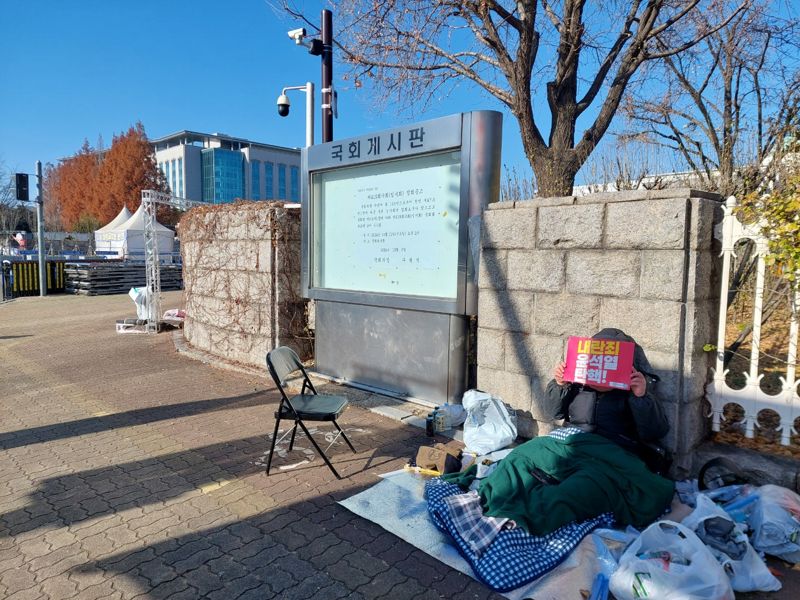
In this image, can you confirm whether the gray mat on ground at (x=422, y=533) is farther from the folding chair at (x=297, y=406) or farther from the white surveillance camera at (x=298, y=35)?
the white surveillance camera at (x=298, y=35)

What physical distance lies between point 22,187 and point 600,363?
63.8ft

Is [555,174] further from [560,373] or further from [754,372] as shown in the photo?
[754,372]

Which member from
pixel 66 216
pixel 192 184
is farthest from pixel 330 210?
pixel 192 184

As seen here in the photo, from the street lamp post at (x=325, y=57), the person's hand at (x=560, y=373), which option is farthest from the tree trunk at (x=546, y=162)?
the person's hand at (x=560, y=373)

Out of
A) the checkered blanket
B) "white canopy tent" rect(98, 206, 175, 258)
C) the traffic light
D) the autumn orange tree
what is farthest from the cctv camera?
the autumn orange tree

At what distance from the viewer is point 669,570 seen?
2.16m

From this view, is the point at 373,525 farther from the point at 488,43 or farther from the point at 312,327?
the point at 488,43

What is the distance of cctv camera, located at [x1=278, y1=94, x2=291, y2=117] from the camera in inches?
383

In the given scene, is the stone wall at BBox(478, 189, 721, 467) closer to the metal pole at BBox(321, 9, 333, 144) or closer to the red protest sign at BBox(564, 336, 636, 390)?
the red protest sign at BBox(564, 336, 636, 390)

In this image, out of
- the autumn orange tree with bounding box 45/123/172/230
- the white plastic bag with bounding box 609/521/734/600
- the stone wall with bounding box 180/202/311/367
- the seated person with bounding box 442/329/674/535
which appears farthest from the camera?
the autumn orange tree with bounding box 45/123/172/230

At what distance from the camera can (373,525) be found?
2.96 meters

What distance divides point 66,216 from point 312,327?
174 feet

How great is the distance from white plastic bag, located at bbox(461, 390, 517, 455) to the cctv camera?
7780mm

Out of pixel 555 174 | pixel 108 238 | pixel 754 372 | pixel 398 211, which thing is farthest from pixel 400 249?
pixel 108 238
